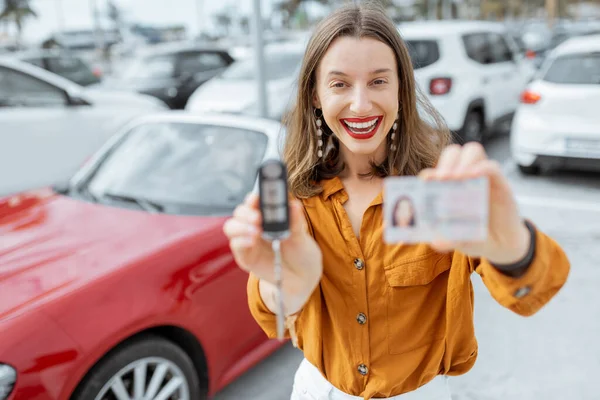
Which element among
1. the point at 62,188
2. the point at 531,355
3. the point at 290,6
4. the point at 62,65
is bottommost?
the point at 531,355

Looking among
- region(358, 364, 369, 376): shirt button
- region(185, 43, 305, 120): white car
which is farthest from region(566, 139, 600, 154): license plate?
region(358, 364, 369, 376): shirt button

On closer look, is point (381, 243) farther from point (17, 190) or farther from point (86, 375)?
point (17, 190)

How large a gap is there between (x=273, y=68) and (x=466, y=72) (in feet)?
9.50

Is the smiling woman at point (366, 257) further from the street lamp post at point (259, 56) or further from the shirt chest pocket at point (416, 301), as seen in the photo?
the street lamp post at point (259, 56)

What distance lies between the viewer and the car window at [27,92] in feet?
18.2

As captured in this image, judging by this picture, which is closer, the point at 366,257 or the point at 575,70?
the point at 366,257

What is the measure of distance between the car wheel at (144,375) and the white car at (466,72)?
4514mm

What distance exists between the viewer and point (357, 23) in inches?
50.4

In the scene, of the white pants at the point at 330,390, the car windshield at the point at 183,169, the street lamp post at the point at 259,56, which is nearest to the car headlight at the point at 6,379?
the white pants at the point at 330,390

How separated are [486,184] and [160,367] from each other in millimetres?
1708

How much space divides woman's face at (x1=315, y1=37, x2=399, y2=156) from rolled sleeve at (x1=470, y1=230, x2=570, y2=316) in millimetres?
402

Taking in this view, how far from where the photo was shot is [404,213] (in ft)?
3.11

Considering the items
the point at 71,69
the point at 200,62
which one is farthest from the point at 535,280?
the point at 71,69

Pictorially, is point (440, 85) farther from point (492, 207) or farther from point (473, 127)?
point (492, 207)
